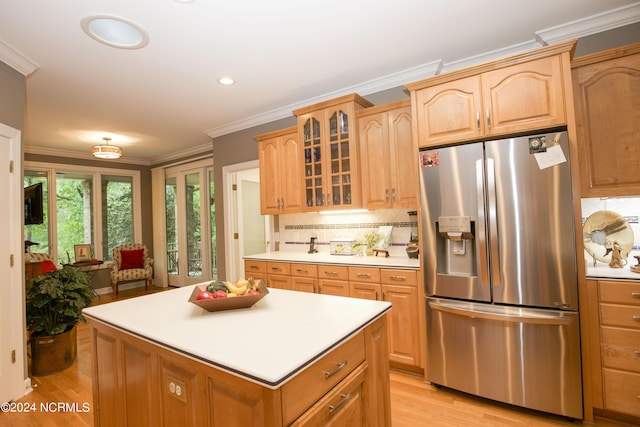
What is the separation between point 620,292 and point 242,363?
7.36ft

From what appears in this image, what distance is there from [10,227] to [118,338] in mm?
1883

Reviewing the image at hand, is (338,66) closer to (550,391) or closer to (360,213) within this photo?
(360,213)

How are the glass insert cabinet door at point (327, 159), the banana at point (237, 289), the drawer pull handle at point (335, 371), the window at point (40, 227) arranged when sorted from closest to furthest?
1. the drawer pull handle at point (335, 371)
2. the banana at point (237, 289)
3. the glass insert cabinet door at point (327, 159)
4. the window at point (40, 227)

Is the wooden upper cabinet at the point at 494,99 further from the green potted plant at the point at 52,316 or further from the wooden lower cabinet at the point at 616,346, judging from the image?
the green potted plant at the point at 52,316

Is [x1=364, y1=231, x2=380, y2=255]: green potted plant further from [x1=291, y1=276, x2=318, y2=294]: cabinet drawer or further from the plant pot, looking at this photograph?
the plant pot

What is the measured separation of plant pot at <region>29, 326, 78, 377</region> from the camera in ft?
9.45

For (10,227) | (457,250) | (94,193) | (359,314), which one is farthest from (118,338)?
(94,193)

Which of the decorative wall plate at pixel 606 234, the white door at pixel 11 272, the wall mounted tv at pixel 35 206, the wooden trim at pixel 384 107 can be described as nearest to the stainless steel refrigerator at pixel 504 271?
the decorative wall plate at pixel 606 234

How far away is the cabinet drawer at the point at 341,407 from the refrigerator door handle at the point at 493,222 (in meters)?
1.30

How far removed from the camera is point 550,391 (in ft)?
6.56

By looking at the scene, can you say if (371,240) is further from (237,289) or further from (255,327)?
(255,327)

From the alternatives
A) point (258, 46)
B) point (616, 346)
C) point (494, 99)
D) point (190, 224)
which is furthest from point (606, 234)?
point (190, 224)

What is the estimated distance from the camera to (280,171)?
3.73 m

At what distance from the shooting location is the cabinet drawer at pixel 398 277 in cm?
255
